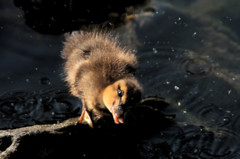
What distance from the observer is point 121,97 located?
348 centimetres


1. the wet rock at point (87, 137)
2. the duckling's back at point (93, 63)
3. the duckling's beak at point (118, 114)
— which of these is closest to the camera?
the wet rock at point (87, 137)

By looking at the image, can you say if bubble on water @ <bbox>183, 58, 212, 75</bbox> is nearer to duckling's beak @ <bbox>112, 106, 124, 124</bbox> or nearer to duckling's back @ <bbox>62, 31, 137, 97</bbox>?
duckling's back @ <bbox>62, 31, 137, 97</bbox>

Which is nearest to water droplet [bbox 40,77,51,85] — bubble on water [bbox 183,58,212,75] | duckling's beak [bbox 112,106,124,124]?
duckling's beak [bbox 112,106,124,124]

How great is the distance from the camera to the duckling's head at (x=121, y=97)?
134 inches

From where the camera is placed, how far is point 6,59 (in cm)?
509

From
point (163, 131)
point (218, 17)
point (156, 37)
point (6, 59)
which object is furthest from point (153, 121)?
point (218, 17)

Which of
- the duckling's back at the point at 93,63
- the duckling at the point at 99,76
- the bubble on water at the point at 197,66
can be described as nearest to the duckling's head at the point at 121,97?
the duckling at the point at 99,76

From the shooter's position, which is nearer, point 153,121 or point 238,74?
point 153,121

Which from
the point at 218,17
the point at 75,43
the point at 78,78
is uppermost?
the point at 218,17

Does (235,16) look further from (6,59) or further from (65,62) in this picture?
(6,59)

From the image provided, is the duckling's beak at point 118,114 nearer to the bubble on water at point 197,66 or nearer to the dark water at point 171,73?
the dark water at point 171,73

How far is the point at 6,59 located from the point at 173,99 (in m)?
2.75

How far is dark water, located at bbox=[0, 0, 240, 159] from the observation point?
12.8 feet

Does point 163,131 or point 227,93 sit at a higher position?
point 227,93
